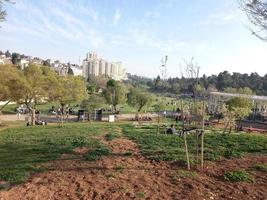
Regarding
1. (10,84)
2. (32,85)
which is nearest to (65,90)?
(32,85)

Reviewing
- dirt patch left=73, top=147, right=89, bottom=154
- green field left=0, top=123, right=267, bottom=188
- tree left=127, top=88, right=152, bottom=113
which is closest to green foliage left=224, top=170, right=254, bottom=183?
green field left=0, top=123, right=267, bottom=188

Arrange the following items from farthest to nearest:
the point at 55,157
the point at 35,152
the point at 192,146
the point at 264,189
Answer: the point at 192,146, the point at 35,152, the point at 55,157, the point at 264,189

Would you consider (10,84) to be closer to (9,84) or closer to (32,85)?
(9,84)

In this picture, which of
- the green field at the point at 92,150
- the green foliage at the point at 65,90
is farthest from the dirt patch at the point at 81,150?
the green foliage at the point at 65,90

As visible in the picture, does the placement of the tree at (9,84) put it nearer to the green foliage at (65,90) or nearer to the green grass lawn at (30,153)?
the green foliage at (65,90)

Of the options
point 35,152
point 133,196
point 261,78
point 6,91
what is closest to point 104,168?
point 133,196

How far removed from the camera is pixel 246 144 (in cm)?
1571

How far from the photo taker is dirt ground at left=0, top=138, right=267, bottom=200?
8.77m

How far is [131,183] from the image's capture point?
30.9 ft

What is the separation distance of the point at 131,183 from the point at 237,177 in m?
3.11

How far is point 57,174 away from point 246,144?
359 inches

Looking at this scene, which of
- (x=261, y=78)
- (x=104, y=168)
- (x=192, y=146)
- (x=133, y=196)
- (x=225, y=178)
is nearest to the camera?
(x=133, y=196)

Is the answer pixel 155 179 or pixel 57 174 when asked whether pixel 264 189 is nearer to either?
pixel 155 179

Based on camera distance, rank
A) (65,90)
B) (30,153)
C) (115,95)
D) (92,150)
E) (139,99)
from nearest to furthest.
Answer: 1. (92,150)
2. (30,153)
3. (65,90)
4. (139,99)
5. (115,95)
